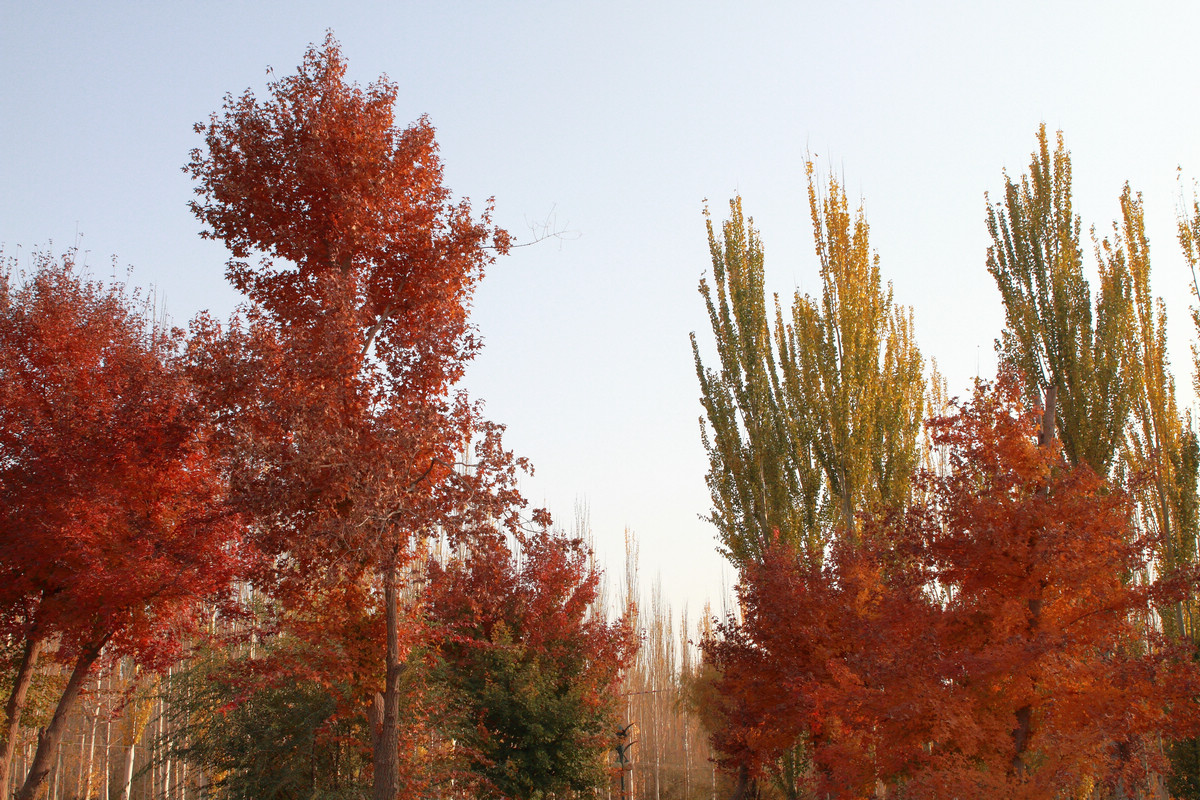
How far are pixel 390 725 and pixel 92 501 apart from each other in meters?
5.65

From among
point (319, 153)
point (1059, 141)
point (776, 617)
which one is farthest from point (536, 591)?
point (1059, 141)

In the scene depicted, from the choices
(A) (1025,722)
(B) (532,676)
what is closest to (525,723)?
(B) (532,676)

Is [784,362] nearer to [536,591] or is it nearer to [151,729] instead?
[536,591]

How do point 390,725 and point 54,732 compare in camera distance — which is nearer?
point 390,725

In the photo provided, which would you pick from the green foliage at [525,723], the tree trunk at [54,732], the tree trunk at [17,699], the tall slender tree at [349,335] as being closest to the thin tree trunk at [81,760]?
the tree trunk at [17,699]

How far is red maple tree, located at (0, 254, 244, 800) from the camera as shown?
11008mm

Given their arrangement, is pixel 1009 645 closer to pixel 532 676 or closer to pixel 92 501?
pixel 532 676

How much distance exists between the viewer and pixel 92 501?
11.0 metres

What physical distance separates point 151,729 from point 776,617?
2688 centimetres

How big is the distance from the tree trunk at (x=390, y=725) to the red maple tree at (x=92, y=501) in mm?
3923

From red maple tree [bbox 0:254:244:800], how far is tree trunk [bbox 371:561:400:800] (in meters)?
3.92

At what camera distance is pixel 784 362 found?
18.6m

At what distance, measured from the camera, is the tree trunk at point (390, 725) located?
26.7 ft

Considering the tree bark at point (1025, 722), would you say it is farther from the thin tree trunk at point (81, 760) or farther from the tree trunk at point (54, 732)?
the thin tree trunk at point (81, 760)
